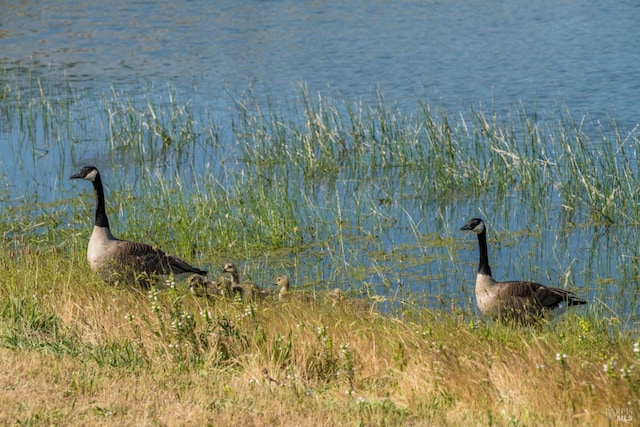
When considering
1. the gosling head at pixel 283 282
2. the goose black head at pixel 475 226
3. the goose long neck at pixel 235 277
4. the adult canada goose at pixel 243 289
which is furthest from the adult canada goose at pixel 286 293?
the goose black head at pixel 475 226

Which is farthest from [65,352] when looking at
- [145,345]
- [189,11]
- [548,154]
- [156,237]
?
[189,11]

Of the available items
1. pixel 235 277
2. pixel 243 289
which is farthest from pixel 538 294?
pixel 235 277

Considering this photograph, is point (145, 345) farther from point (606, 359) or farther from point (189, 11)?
point (189, 11)

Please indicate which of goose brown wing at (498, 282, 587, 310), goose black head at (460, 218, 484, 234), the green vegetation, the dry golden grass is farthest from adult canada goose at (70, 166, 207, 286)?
goose brown wing at (498, 282, 587, 310)

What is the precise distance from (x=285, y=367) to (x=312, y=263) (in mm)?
5047

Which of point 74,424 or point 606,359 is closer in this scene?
point 74,424

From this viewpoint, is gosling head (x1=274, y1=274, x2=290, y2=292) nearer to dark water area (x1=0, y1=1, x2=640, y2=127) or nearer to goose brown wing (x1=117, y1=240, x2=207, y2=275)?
goose brown wing (x1=117, y1=240, x2=207, y2=275)

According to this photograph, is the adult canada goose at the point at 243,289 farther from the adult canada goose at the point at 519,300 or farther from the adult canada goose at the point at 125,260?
the adult canada goose at the point at 519,300

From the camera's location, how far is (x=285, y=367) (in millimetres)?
8070

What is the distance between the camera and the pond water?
14586 millimetres

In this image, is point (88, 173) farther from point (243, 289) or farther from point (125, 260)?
point (243, 289)

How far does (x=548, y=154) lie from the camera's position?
55.3ft

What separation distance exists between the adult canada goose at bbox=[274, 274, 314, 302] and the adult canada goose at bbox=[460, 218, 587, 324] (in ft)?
6.18

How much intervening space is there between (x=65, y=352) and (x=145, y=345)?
661 mm
